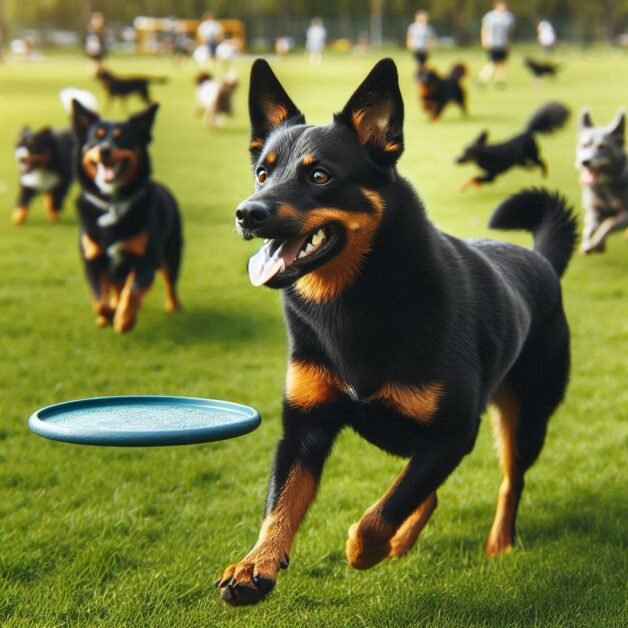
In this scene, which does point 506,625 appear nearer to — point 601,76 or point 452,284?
point 452,284

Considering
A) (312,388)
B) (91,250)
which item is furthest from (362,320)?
(91,250)

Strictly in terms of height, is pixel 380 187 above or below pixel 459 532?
above

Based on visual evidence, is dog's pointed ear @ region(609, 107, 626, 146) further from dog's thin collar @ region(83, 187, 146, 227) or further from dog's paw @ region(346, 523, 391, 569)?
dog's paw @ region(346, 523, 391, 569)

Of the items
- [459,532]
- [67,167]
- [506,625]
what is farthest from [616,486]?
[67,167]

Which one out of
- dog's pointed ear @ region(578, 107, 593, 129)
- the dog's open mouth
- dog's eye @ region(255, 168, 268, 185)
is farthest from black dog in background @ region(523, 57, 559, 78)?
the dog's open mouth

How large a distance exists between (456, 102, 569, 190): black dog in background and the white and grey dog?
2345 mm

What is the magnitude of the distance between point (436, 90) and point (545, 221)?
18885 millimetres

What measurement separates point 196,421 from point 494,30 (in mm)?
30521

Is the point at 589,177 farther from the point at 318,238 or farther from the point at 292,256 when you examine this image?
the point at 292,256

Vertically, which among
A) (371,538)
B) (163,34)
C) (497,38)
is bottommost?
(163,34)

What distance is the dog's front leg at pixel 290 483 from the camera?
10.8 ft

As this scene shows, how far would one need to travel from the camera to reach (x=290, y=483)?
3.51 metres

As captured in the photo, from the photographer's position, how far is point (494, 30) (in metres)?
→ 32.2

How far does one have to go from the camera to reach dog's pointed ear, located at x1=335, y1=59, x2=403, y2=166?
3463 mm
